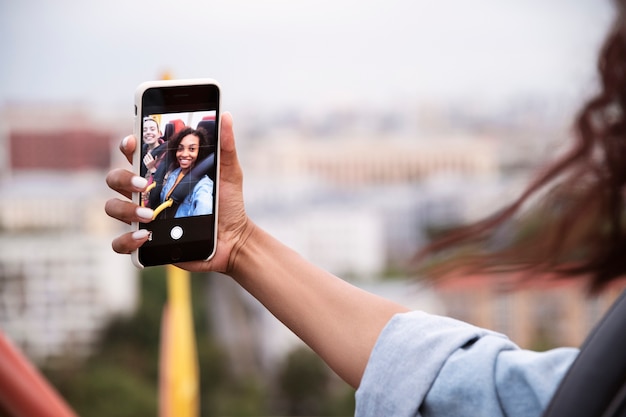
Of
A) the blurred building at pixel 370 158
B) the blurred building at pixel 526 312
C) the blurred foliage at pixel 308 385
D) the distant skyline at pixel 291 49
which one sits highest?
the distant skyline at pixel 291 49

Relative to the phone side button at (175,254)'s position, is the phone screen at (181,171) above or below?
above

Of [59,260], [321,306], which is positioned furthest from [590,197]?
[59,260]

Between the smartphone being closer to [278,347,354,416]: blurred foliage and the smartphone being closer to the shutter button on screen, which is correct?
the shutter button on screen

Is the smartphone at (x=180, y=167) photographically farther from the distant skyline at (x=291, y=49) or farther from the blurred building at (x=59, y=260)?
the distant skyline at (x=291, y=49)

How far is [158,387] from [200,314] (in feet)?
6.28

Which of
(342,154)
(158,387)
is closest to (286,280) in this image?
(158,387)

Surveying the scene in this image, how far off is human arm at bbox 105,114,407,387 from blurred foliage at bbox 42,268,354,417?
53.0 feet

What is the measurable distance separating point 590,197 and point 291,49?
24.4 metres

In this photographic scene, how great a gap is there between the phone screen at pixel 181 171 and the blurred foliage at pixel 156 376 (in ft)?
53.1

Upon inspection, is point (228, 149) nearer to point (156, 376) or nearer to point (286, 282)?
point (286, 282)

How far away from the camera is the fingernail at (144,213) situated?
14.7 inches

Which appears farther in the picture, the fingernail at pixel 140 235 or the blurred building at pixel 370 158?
the blurred building at pixel 370 158

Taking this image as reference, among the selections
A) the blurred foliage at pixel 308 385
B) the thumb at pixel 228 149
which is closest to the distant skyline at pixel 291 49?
the blurred foliage at pixel 308 385

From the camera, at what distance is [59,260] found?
59.6 feet
